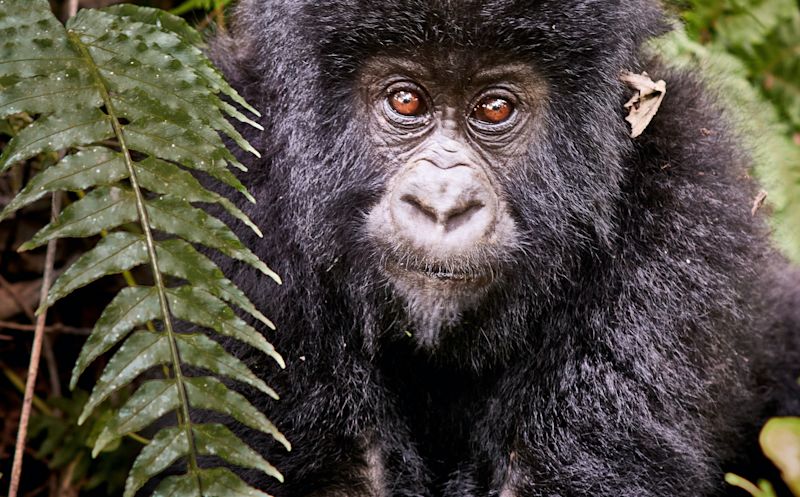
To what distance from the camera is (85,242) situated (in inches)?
225

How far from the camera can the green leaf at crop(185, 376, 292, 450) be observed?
114 inches

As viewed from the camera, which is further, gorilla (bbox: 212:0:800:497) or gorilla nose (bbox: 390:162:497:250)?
gorilla (bbox: 212:0:800:497)

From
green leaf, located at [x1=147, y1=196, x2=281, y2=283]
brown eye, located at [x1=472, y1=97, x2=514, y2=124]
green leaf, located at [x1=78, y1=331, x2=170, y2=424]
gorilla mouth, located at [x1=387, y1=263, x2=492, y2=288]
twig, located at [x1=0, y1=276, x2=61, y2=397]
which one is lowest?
twig, located at [x1=0, y1=276, x2=61, y2=397]

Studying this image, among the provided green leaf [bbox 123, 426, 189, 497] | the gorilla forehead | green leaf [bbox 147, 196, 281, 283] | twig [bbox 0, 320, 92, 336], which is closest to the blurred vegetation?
the gorilla forehead

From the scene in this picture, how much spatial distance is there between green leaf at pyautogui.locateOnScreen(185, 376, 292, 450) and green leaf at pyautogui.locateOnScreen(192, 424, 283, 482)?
6 centimetres

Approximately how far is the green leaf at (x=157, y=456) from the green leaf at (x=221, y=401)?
0.11 m

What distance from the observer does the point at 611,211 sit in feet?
12.5

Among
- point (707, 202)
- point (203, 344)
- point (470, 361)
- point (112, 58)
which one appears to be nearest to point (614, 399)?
point (470, 361)

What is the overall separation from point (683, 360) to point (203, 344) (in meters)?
1.92

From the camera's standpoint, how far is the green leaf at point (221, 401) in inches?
114

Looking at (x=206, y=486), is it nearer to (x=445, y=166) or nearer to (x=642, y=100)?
(x=445, y=166)

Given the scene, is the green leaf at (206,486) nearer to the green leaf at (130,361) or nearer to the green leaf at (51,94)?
the green leaf at (130,361)

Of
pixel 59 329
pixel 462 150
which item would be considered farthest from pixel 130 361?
pixel 59 329

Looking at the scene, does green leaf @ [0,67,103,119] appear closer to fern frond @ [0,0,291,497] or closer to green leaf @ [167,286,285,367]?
fern frond @ [0,0,291,497]
